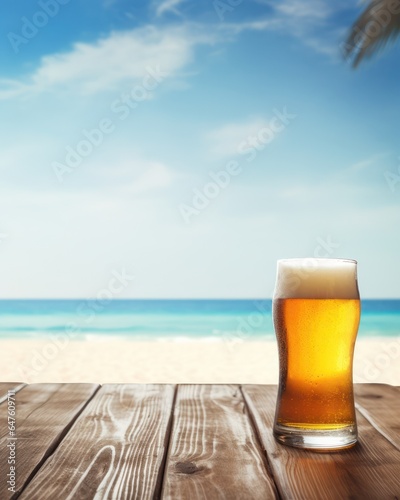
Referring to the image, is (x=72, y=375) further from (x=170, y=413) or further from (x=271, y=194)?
(x=271, y=194)

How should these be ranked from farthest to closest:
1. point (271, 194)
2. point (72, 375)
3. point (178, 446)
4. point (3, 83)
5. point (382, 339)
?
1. point (271, 194)
2. point (3, 83)
3. point (382, 339)
4. point (72, 375)
5. point (178, 446)

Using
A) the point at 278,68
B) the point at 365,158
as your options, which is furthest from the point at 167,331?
the point at 365,158

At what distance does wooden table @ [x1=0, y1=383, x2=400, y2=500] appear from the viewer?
66cm

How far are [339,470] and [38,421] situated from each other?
0.49 m

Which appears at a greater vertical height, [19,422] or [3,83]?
[3,83]

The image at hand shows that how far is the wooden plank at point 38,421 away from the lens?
2.43ft

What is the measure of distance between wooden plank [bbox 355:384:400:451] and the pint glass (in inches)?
3.4

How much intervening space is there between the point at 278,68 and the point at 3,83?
26.2ft

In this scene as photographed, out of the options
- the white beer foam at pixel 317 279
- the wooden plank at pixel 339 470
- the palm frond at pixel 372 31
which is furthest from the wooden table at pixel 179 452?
the palm frond at pixel 372 31

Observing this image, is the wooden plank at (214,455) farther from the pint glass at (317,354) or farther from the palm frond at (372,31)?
the palm frond at (372,31)

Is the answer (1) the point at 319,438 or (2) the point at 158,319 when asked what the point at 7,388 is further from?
(2) the point at 158,319

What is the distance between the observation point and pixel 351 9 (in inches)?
785

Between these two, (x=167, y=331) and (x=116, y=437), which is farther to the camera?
(x=167, y=331)

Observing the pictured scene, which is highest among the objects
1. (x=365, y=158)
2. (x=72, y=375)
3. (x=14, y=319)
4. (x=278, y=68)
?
(x=278, y=68)
